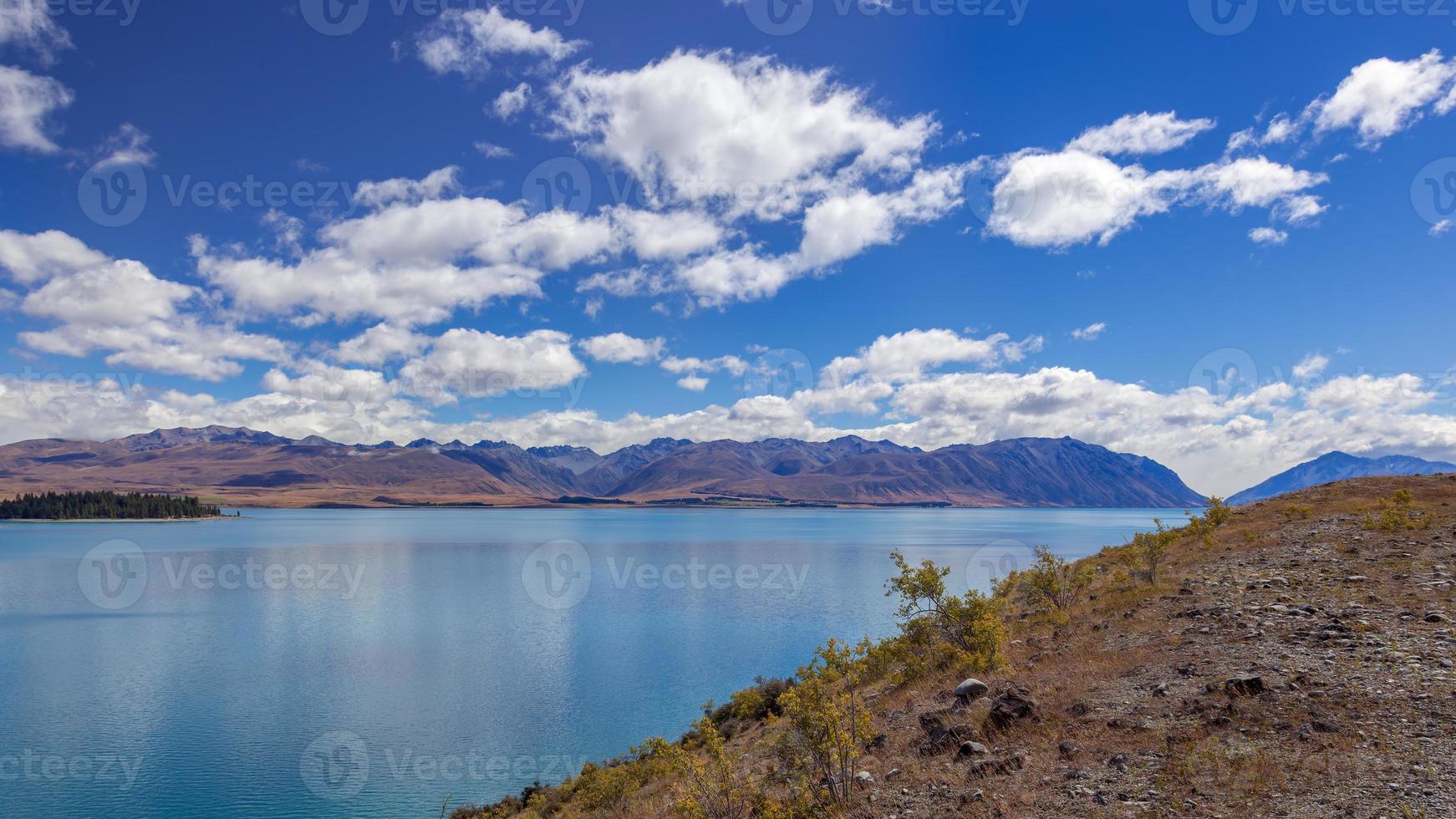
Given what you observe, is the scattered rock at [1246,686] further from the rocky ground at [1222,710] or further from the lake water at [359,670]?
the lake water at [359,670]

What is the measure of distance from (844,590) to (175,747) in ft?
205

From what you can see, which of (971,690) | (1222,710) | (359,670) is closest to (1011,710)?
(971,690)

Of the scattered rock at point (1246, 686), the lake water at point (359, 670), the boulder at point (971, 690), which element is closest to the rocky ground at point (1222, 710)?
the scattered rock at point (1246, 686)

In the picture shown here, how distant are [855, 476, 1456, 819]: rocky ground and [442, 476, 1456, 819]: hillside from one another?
48 millimetres

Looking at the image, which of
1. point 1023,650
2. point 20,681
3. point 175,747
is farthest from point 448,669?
point 1023,650

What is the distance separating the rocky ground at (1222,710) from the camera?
11.0 meters

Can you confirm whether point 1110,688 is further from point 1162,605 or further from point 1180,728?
point 1162,605

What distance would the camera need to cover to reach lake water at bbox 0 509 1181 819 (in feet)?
100

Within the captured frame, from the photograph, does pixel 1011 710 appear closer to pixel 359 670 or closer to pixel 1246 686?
pixel 1246 686

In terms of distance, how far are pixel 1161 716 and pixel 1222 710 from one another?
1089mm

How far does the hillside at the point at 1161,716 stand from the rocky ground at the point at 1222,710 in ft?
0.16

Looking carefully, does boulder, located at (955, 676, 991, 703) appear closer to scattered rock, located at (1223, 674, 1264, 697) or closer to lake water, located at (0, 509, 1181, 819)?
scattered rock, located at (1223, 674, 1264, 697)

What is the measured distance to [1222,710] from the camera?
13.6m

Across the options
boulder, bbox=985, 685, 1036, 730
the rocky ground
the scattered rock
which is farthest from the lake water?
the scattered rock
